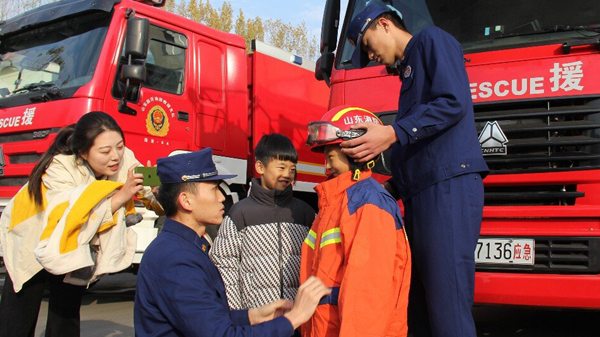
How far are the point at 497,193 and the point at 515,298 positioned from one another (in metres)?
0.66

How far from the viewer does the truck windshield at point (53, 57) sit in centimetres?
567

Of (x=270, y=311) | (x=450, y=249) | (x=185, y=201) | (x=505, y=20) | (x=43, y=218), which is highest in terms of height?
(x=505, y=20)

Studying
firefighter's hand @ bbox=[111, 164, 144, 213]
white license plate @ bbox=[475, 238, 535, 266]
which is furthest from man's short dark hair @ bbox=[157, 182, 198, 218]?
white license plate @ bbox=[475, 238, 535, 266]

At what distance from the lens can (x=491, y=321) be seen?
18.2 ft

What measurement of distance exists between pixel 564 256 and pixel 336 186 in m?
1.70

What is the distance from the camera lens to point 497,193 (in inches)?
150

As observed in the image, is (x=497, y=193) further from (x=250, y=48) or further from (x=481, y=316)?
(x=250, y=48)

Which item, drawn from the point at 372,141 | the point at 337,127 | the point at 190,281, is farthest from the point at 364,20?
the point at 190,281

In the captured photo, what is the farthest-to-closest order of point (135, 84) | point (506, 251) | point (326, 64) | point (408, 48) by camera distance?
point (135, 84) < point (326, 64) < point (506, 251) < point (408, 48)

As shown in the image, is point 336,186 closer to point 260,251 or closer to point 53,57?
point 260,251

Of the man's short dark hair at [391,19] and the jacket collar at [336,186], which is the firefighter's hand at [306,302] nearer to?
the jacket collar at [336,186]

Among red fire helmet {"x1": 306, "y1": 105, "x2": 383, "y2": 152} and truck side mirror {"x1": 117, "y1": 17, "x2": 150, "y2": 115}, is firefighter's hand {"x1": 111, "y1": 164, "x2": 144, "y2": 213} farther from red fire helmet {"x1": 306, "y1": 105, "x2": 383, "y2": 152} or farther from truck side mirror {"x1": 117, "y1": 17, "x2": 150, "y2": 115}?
truck side mirror {"x1": 117, "y1": 17, "x2": 150, "y2": 115}

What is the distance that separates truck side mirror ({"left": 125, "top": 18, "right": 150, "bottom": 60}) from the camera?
5.36m

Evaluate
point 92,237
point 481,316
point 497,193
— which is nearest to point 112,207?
point 92,237
